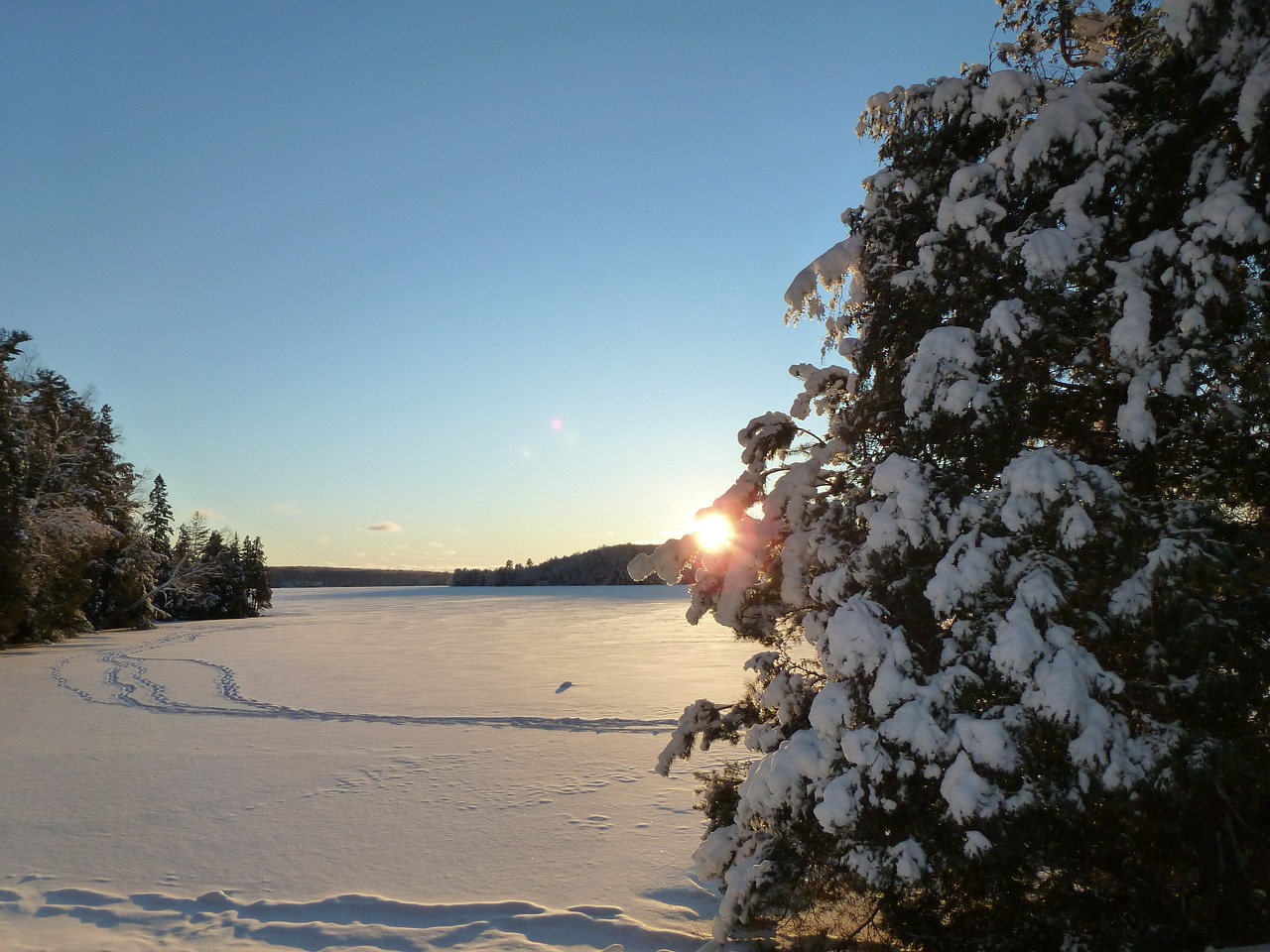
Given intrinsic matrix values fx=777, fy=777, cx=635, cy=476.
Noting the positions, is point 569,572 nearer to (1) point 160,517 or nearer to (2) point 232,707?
(1) point 160,517

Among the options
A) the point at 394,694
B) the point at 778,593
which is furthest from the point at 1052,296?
the point at 394,694

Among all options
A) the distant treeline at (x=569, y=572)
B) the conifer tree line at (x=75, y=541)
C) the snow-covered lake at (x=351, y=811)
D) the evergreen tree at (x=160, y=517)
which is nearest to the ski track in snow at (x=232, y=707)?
the snow-covered lake at (x=351, y=811)

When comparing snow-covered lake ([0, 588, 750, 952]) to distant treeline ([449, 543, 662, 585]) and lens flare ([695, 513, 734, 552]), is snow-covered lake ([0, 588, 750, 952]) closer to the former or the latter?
lens flare ([695, 513, 734, 552])

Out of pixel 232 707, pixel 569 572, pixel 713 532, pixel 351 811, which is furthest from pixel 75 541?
pixel 569 572

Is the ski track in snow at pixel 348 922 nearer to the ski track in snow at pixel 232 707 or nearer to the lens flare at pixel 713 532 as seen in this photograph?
the lens flare at pixel 713 532

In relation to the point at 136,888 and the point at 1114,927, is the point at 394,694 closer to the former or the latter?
the point at 136,888

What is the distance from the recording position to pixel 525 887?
5566 mm

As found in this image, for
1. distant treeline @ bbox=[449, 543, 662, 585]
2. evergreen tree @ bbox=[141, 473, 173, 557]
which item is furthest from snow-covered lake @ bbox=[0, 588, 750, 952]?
distant treeline @ bbox=[449, 543, 662, 585]

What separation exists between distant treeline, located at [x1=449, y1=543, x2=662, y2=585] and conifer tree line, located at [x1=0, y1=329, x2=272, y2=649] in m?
42.3

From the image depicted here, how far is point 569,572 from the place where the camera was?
89000 millimetres

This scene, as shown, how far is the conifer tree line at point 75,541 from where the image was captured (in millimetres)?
21828

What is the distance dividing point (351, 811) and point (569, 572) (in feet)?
270

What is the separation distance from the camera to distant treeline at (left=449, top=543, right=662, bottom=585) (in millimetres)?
83938

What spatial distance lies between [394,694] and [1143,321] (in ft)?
43.5
